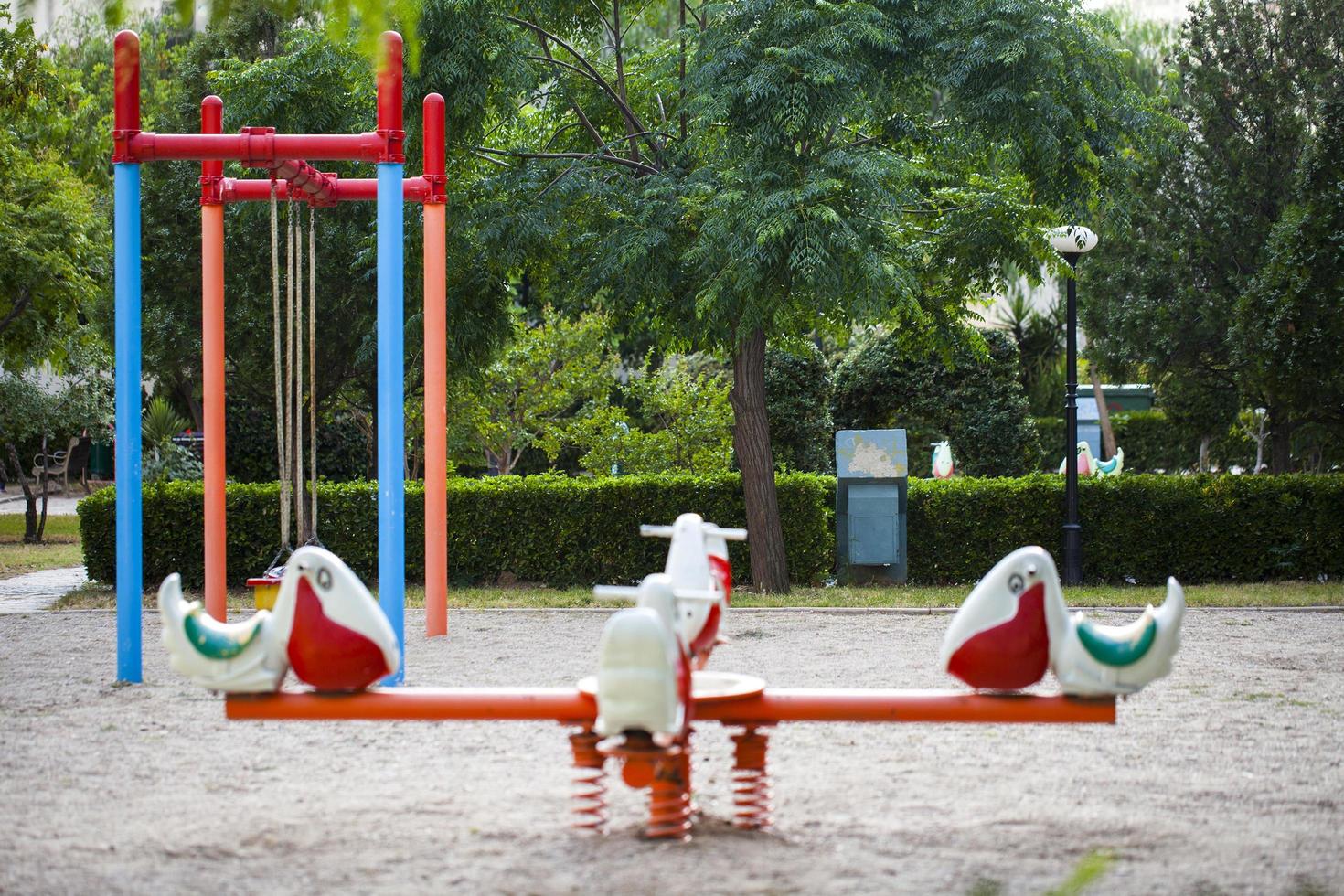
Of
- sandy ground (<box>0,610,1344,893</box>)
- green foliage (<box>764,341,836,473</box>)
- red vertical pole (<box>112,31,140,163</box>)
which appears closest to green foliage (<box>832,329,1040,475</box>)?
green foliage (<box>764,341,836,473</box>)

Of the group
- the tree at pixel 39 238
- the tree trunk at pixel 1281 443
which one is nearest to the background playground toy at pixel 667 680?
the tree at pixel 39 238

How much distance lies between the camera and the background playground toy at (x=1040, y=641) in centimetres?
399

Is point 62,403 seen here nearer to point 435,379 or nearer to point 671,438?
point 671,438

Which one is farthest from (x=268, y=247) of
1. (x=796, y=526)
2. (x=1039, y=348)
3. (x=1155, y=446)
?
(x=1039, y=348)

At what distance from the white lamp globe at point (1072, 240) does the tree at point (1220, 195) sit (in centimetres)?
542

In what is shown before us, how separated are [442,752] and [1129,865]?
280 cm

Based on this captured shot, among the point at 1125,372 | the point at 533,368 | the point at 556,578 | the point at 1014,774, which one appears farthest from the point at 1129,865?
the point at 1125,372

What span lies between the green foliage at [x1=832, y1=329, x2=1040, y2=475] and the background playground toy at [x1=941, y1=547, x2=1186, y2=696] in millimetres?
16679

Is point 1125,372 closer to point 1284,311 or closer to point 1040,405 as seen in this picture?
point 1040,405

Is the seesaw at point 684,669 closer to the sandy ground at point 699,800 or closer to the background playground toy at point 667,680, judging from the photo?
the background playground toy at point 667,680

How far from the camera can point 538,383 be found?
21141 millimetres

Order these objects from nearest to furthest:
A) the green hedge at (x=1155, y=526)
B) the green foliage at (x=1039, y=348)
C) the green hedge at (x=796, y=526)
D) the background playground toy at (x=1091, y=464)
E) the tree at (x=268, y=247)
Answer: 1. the tree at (x=268, y=247)
2. the green hedge at (x=796, y=526)
3. the green hedge at (x=1155, y=526)
4. the background playground toy at (x=1091, y=464)
5. the green foliage at (x=1039, y=348)

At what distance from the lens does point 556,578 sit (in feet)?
41.3

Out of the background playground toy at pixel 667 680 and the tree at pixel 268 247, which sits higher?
the tree at pixel 268 247
